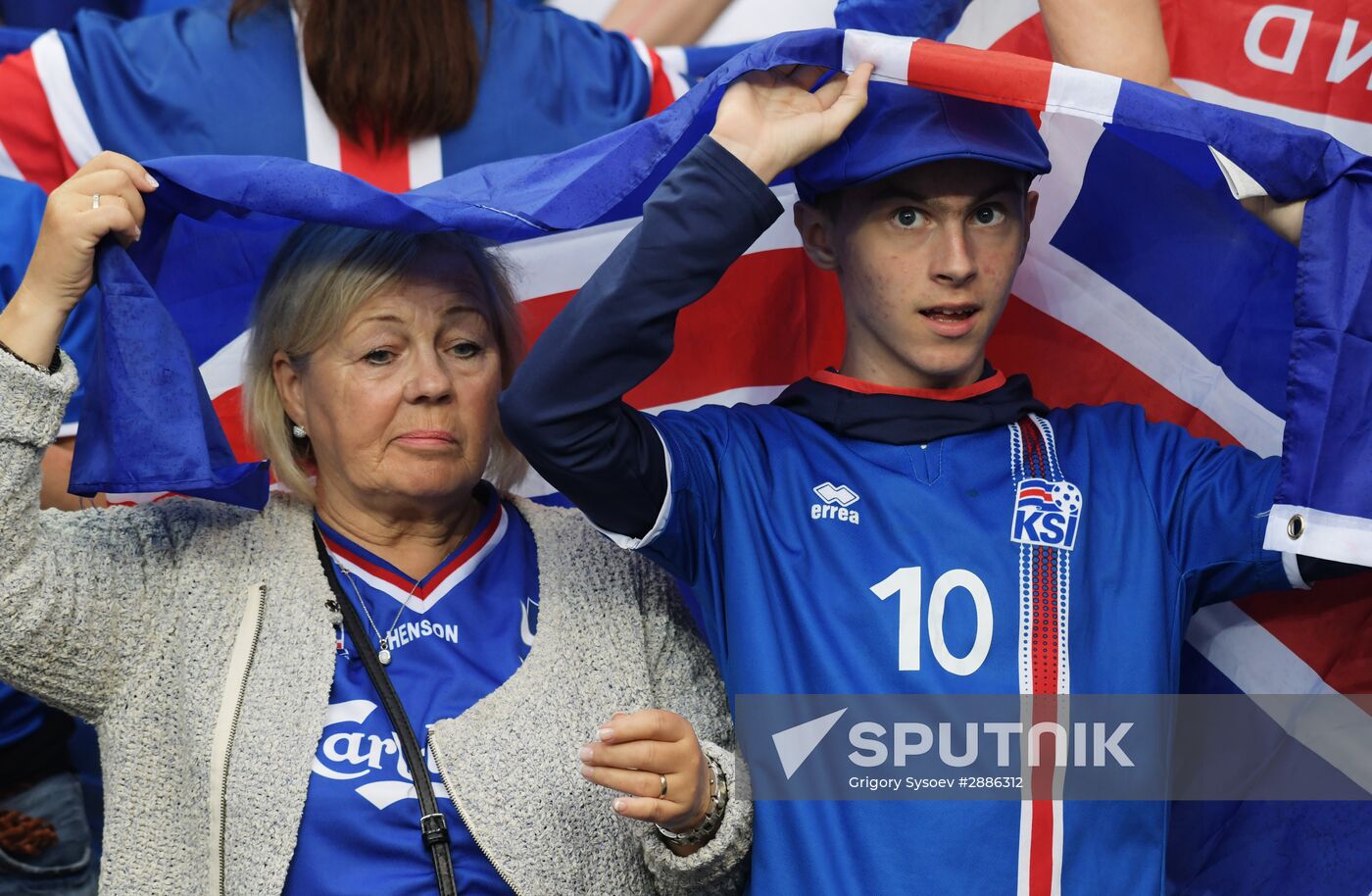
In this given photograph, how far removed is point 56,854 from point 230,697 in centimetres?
65

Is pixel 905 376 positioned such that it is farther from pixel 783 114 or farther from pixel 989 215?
pixel 783 114

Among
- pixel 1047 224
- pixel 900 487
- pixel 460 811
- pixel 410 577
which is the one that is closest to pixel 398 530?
pixel 410 577

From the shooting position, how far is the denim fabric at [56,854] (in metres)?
2.55

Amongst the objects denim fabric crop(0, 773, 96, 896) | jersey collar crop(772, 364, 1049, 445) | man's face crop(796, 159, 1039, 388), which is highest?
man's face crop(796, 159, 1039, 388)

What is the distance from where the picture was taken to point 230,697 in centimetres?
213

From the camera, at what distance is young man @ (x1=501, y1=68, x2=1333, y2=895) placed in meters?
2.00

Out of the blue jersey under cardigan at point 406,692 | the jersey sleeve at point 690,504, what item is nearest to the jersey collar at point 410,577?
the blue jersey under cardigan at point 406,692

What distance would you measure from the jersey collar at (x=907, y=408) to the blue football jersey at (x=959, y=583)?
0.06 ft

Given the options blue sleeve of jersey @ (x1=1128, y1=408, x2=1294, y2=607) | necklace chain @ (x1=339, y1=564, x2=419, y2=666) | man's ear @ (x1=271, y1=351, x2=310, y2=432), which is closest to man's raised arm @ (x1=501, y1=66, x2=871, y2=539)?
necklace chain @ (x1=339, y1=564, x2=419, y2=666)

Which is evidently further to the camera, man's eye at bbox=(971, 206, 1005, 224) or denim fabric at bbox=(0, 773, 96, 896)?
denim fabric at bbox=(0, 773, 96, 896)

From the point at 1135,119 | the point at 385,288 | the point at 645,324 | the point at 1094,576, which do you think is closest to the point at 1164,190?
the point at 1135,119

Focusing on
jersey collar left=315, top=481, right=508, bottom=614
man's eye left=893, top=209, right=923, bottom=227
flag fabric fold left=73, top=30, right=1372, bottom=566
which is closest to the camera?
flag fabric fold left=73, top=30, right=1372, bottom=566

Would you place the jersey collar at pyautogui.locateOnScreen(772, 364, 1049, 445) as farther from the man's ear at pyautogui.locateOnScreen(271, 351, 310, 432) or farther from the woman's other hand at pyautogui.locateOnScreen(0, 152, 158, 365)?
the woman's other hand at pyautogui.locateOnScreen(0, 152, 158, 365)

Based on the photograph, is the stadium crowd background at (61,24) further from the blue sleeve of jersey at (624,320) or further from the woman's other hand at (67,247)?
the blue sleeve of jersey at (624,320)
